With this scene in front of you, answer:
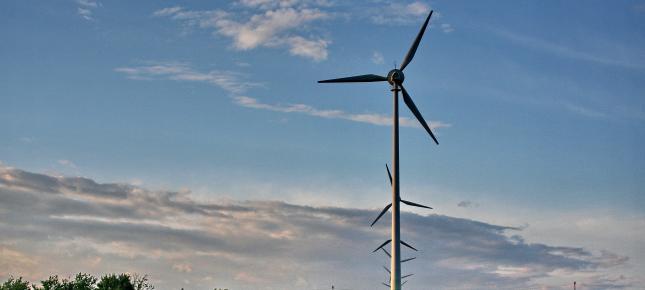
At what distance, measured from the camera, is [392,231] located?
6812cm

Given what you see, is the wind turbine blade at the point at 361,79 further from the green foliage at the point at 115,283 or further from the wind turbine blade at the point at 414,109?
the green foliage at the point at 115,283

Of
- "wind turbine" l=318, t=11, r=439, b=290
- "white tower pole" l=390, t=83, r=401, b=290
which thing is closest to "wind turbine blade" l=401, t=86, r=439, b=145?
"wind turbine" l=318, t=11, r=439, b=290

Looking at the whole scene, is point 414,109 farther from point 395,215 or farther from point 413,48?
point 395,215

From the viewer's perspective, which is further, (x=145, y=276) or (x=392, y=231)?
(x=145, y=276)

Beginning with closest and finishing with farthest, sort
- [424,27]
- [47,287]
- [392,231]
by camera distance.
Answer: [392,231] → [424,27] → [47,287]

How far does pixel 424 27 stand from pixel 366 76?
31.9 feet

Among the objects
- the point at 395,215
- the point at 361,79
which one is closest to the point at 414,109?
the point at 361,79

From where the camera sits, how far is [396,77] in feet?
234

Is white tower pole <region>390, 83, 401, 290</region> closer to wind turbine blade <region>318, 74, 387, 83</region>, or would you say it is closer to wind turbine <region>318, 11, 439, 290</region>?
wind turbine <region>318, 11, 439, 290</region>

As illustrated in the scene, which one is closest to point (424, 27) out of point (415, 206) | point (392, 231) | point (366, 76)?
point (366, 76)

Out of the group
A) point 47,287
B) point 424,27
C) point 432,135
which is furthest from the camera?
point 47,287

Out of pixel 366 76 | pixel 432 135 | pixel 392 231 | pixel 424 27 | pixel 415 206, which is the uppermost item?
pixel 424 27

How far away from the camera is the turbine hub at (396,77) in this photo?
71375mm

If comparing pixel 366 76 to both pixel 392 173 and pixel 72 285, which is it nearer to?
pixel 392 173
